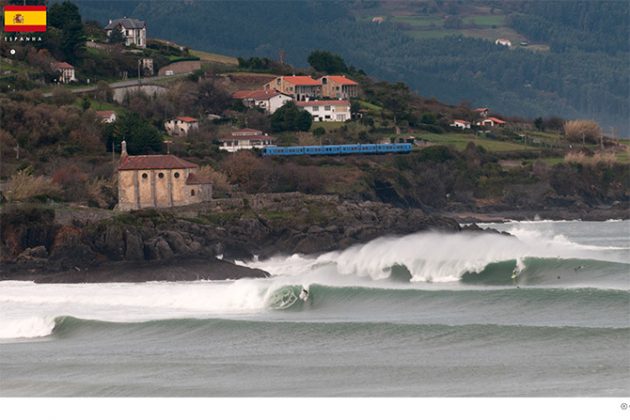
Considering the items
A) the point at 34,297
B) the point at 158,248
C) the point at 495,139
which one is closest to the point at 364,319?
the point at 34,297

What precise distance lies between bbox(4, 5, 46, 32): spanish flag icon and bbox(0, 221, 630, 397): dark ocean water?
21928 millimetres

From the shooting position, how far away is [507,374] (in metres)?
36.8

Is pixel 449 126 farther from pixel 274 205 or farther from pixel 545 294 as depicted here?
pixel 545 294

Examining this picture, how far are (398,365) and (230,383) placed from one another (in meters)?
3.62

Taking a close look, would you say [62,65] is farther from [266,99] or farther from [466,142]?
[466,142]

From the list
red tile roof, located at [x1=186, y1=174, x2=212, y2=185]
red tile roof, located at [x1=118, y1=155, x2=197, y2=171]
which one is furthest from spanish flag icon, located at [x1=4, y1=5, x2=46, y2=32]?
red tile roof, located at [x1=186, y1=174, x2=212, y2=185]

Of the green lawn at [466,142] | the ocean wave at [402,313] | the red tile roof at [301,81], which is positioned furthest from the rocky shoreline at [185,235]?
the red tile roof at [301,81]

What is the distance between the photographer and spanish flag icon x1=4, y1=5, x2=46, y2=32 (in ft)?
267

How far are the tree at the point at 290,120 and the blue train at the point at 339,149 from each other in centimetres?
670

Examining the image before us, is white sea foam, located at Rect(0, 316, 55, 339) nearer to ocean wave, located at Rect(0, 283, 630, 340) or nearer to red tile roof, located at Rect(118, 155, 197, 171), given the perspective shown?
ocean wave, located at Rect(0, 283, 630, 340)

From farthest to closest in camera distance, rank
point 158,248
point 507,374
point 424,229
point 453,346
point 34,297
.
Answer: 1. point 424,229
2. point 158,248
3. point 34,297
4. point 453,346
5. point 507,374

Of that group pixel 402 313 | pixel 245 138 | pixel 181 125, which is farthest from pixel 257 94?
pixel 402 313

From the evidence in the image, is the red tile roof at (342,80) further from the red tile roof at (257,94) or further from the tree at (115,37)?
the tree at (115,37)

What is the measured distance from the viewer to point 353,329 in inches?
1737
